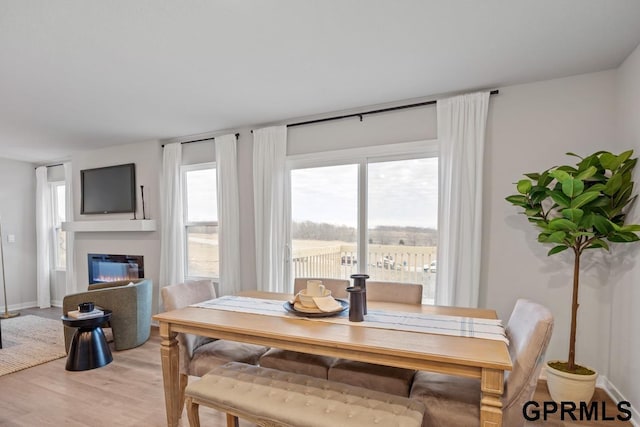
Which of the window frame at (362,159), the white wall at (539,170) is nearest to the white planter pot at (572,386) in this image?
the white wall at (539,170)

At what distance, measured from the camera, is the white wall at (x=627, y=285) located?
2.23 metres

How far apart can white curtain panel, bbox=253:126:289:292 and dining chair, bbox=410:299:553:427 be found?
209 cm

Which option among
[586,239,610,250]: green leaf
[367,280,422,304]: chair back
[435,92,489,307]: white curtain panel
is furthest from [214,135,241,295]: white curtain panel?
[586,239,610,250]: green leaf

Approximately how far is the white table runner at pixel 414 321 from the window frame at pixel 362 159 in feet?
4.43

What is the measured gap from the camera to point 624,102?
2.41 m

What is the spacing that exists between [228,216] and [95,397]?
2.04 metres

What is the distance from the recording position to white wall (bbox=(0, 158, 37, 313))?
18.4ft

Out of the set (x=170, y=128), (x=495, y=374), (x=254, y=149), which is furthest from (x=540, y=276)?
(x=170, y=128)

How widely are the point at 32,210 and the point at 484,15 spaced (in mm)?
7283

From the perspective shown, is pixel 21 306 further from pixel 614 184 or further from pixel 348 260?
pixel 614 184

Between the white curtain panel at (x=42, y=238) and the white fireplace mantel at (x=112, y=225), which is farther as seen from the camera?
the white curtain panel at (x=42, y=238)

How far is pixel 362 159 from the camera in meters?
3.42

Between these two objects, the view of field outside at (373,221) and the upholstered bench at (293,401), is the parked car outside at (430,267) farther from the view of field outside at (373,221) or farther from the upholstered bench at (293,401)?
the upholstered bench at (293,401)

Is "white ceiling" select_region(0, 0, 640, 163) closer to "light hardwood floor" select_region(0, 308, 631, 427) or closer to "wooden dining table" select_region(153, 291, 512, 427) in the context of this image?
"wooden dining table" select_region(153, 291, 512, 427)
